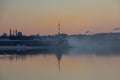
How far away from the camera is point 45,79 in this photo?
20.0 ft

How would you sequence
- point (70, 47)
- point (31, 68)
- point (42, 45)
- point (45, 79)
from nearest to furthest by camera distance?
point (45, 79)
point (31, 68)
point (70, 47)
point (42, 45)

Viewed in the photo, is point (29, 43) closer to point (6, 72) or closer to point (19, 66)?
point (19, 66)

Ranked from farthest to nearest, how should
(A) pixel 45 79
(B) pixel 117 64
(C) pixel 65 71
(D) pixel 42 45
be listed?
(D) pixel 42 45 → (B) pixel 117 64 → (C) pixel 65 71 → (A) pixel 45 79

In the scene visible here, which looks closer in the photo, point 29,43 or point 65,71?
point 65,71

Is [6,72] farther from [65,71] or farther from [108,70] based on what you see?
[108,70]

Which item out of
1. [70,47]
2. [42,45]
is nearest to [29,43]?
[42,45]

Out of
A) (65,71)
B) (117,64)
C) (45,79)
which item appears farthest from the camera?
(117,64)

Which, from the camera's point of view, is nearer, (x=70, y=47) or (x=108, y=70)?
(x=108, y=70)

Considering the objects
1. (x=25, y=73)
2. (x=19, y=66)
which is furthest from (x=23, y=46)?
(x=25, y=73)

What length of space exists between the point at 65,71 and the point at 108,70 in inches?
27.6

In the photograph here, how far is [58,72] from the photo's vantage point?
6766 millimetres

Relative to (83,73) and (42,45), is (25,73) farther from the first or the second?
(42,45)

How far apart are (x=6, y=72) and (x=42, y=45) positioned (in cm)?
980

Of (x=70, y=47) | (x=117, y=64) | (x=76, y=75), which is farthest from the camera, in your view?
(x=70, y=47)
